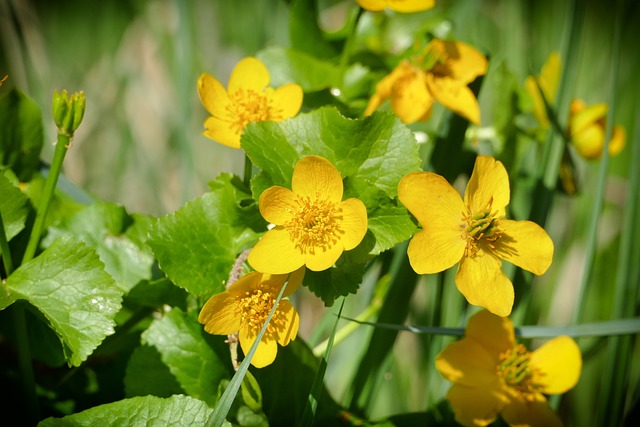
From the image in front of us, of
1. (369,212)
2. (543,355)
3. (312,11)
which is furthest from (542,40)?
(369,212)

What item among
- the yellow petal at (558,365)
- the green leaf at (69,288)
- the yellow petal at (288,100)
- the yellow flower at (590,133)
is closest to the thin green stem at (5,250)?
the green leaf at (69,288)

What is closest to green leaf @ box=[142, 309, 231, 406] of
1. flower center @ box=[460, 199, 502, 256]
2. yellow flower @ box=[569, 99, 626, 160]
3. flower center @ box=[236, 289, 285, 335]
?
flower center @ box=[236, 289, 285, 335]

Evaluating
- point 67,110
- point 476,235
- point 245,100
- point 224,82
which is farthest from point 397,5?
point 224,82

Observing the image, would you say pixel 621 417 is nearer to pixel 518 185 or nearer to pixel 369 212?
pixel 518 185

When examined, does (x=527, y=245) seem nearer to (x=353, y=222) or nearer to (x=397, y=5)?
(x=353, y=222)

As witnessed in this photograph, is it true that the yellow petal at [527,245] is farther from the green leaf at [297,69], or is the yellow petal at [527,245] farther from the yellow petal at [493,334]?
the green leaf at [297,69]

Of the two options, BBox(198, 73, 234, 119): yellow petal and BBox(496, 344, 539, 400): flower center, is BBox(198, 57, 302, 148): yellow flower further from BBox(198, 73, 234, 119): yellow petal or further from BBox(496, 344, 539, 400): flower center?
BBox(496, 344, 539, 400): flower center
